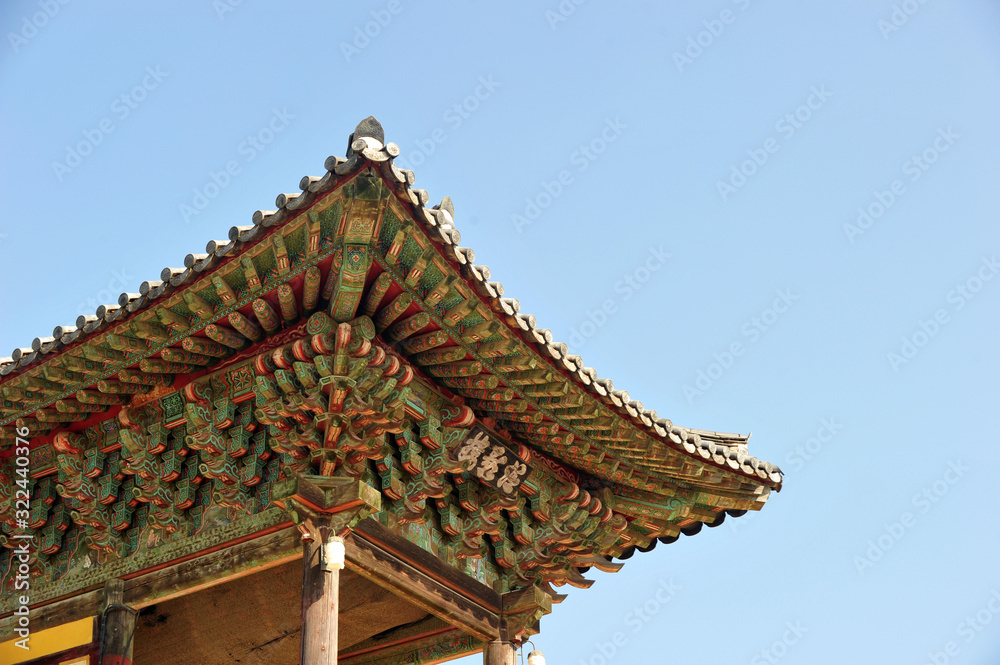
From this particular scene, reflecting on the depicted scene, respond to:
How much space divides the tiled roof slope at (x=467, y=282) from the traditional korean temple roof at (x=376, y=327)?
1cm

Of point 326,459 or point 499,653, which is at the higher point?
point 326,459

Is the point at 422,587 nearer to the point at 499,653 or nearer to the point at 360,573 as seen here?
the point at 360,573

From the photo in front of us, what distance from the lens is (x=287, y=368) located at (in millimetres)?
8773

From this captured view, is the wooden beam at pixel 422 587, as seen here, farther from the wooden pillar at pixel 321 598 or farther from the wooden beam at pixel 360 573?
the wooden pillar at pixel 321 598

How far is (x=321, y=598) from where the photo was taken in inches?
341

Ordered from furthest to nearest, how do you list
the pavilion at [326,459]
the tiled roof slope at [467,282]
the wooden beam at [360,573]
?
the wooden beam at [360,573] → the pavilion at [326,459] → the tiled roof slope at [467,282]

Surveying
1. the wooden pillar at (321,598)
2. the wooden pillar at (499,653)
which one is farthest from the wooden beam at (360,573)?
the wooden pillar at (321,598)

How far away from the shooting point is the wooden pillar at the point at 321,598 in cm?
844

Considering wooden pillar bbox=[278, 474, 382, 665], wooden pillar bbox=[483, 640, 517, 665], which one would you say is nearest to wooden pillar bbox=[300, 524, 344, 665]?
wooden pillar bbox=[278, 474, 382, 665]

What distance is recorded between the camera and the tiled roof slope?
305 inches

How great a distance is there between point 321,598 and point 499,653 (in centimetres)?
284

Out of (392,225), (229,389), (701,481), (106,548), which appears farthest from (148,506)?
(701,481)

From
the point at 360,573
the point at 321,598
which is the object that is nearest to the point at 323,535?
the point at 321,598

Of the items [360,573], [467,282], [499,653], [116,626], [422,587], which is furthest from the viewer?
[499,653]
